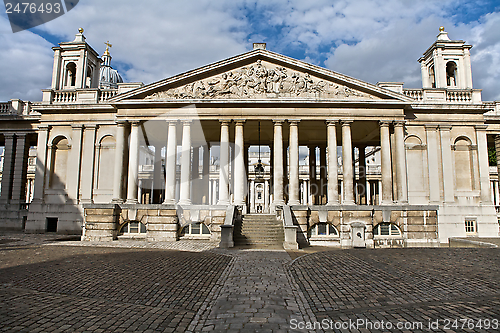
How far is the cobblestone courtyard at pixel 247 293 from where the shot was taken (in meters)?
7.02

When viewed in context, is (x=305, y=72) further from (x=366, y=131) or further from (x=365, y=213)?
(x=365, y=213)

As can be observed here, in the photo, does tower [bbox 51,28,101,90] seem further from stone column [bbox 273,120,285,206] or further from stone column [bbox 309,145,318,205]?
Answer: stone column [bbox 309,145,318,205]

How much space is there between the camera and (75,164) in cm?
3097

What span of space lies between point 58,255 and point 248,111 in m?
16.8

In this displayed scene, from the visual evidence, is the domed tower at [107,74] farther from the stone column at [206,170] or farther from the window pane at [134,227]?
the window pane at [134,227]

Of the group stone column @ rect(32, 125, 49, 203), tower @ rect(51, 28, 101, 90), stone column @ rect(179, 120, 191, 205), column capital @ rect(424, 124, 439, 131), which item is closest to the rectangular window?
column capital @ rect(424, 124, 439, 131)

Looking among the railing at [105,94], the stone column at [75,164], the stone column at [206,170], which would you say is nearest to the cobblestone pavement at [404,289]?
the stone column at [206,170]

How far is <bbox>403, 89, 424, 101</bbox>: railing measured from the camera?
3003cm

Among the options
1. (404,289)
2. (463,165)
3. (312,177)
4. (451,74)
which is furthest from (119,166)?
(451,74)

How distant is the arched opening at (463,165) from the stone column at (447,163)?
3.36 ft

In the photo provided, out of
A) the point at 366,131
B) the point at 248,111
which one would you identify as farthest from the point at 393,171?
the point at 248,111

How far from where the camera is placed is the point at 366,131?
Result: 31.9 metres

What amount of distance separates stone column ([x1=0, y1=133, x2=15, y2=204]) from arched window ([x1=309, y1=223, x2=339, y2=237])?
3160cm

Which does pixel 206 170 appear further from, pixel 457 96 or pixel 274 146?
pixel 457 96
